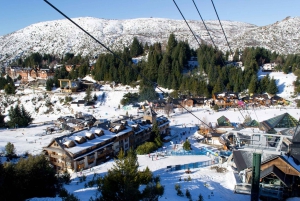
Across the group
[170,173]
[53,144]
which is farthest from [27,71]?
[170,173]

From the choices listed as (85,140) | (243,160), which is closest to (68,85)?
(85,140)

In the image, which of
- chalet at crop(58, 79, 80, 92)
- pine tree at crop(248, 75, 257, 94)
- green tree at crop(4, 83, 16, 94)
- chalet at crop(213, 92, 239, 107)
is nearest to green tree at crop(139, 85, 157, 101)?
chalet at crop(213, 92, 239, 107)

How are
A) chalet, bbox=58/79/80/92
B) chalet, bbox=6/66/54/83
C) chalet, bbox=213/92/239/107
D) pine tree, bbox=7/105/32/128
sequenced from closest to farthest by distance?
pine tree, bbox=7/105/32/128 → chalet, bbox=213/92/239/107 → chalet, bbox=58/79/80/92 → chalet, bbox=6/66/54/83

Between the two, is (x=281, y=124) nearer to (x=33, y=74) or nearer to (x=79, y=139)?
(x=79, y=139)

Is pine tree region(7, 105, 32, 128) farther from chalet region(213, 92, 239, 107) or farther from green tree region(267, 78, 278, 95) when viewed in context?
green tree region(267, 78, 278, 95)

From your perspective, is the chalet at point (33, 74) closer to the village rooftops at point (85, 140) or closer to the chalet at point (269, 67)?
the village rooftops at point (85, 140)

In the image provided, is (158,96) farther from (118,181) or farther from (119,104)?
(118,181)
